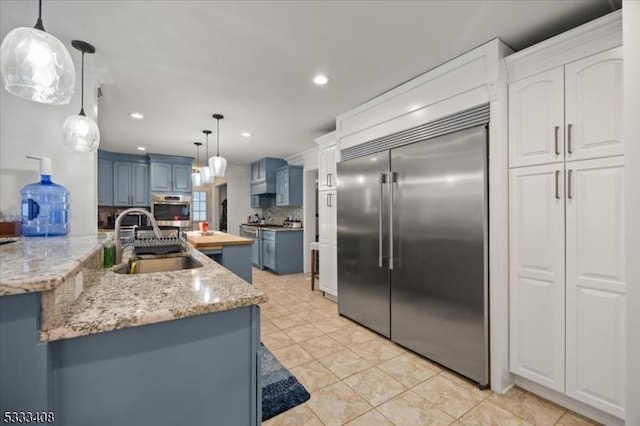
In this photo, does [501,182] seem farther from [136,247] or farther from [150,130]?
[150,130]

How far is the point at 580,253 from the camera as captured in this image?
1680mm

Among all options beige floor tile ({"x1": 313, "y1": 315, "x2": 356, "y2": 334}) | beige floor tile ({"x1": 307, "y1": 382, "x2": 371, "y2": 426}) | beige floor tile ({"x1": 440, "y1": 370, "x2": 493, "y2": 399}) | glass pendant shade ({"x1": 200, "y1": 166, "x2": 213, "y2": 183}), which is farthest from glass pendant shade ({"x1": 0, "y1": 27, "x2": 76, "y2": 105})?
glass pendant shade ({"x1": 200, "y1": 166, "x2": 213, "y2": 183})

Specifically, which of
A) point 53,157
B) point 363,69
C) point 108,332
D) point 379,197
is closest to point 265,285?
point 379,197

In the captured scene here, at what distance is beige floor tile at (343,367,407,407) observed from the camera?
1.89 meters

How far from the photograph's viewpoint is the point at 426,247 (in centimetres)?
231

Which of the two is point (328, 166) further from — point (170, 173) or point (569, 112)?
point (170, 173)

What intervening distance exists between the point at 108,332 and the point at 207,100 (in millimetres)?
2763

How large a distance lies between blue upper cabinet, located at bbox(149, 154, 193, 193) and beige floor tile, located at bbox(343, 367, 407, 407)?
529cm

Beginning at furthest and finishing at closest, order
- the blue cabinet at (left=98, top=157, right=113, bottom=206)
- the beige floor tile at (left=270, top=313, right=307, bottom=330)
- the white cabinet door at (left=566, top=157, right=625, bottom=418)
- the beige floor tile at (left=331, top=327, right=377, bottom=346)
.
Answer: the blue cabinet at (left=98, top=157, right=113, bottom=206), the beige floor tile at (left=270, top=313, right=307, bottom=330), the beige floor tile at (left=331, top=327, right=377, bottom=346), the white cabinet door at (left=566, top=157, right=625, bottom=418)

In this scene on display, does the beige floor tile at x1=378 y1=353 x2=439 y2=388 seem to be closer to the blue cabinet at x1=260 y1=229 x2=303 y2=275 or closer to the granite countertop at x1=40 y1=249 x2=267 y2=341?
the granite countertop at x1=40 y1=249 x2=267 y2=341

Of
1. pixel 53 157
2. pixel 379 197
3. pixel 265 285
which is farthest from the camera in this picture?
pixel 265 285

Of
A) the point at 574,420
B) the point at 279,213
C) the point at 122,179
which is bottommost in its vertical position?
the point at 574,420

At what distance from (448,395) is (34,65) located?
2792 millimetres

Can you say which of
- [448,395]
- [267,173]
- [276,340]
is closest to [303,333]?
[276,340]
